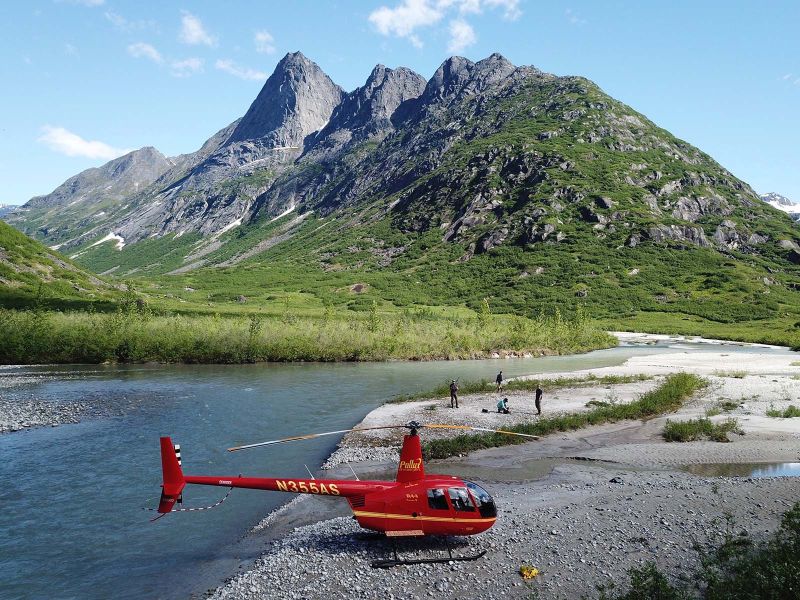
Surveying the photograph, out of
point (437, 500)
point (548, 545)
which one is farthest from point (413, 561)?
point (548, 545)

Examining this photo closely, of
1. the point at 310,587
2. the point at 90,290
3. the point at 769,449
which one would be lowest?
the point at 310,587

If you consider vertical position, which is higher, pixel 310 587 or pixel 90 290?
pixel 90 290

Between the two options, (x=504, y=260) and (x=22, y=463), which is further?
(x=504, y=260)

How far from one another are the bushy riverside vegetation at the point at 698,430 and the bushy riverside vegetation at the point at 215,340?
47.5 m

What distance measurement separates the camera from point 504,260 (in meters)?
195

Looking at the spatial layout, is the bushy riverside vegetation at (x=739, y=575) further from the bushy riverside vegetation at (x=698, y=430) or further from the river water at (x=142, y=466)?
the bushy riverside vegetation at (x=698, y=430)

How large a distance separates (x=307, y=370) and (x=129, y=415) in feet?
86.5

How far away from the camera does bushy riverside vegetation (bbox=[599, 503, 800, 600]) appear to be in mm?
11922

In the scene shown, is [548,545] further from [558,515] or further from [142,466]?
[142,466]

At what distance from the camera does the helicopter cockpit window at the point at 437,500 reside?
1719 cm

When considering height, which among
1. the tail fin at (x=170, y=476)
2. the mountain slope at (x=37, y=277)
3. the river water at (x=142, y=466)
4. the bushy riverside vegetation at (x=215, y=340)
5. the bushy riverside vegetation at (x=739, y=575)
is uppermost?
the mountain slope at (x=37, y=277)

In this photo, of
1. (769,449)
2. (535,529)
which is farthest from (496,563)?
(769,449)

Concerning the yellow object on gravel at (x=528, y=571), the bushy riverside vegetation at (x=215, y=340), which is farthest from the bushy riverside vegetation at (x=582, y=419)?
the bushy riverside vegetation at (x=215, y=340)

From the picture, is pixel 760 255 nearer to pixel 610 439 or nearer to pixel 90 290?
pixel 610 439
